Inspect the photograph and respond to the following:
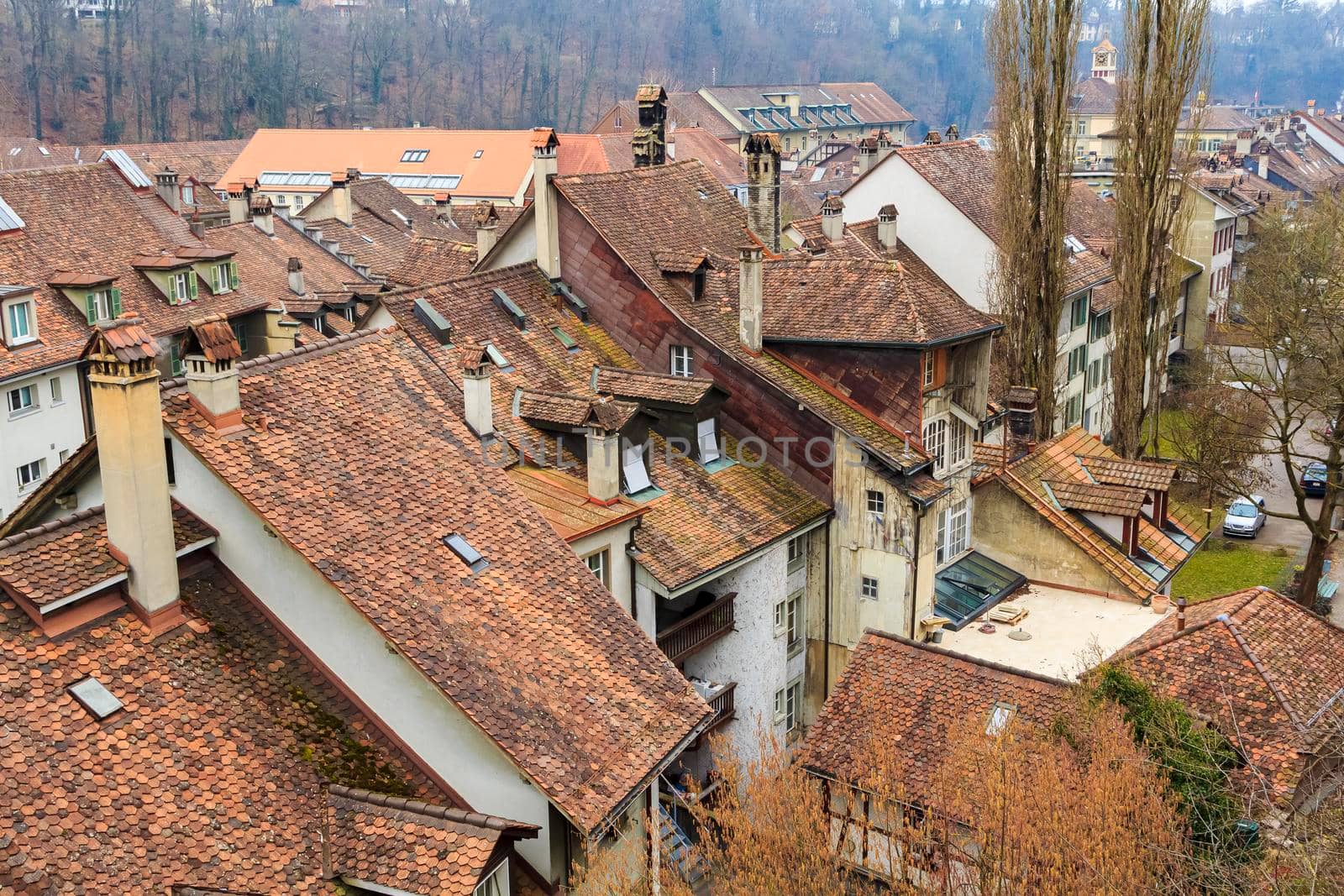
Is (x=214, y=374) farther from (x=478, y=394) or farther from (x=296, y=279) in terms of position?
(x=296, y=279)

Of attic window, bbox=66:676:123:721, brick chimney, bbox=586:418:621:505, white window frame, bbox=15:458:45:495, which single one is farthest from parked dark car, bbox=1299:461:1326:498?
→ attic window, bbox=66:676:123:721

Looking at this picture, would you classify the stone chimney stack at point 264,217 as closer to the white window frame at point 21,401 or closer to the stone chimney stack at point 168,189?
the stone chimney stack at point 168,189

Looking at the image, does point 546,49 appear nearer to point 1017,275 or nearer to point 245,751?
point 1017,275

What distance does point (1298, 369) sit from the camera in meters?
53.2

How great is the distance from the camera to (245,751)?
16.7m

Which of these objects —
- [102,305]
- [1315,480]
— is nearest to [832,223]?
[1315,480]

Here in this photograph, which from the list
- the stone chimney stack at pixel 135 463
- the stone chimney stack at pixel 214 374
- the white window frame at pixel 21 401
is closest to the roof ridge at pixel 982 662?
the stone chimney stack at pixel 214 374

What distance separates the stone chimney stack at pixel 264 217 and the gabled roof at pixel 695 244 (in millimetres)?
28579

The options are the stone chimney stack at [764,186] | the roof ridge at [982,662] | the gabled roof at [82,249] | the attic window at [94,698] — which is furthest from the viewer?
the gabled roof at [82,249]

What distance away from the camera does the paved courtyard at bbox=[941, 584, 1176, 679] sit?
28.6 m

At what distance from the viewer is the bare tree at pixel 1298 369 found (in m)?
40.7

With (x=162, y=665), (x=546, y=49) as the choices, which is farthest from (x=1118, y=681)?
(x=546, y=49)

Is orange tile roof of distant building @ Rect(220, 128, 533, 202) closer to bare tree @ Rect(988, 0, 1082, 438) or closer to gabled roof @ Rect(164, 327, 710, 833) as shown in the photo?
bare tree @ Rect(988, 0, 1082, 438)

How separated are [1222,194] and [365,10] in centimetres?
13570
